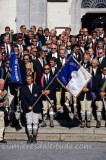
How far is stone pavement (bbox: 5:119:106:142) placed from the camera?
17391 mm

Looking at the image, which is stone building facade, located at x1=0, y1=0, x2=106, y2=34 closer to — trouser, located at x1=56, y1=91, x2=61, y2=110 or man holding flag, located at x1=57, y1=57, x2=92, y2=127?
trouser, located at x1=56, y1=91, x2=61, y2=110

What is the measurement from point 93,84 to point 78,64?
857 mm

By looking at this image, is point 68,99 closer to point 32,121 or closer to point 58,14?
point 32,121

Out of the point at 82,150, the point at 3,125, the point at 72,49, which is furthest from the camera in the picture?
the point at 72,49

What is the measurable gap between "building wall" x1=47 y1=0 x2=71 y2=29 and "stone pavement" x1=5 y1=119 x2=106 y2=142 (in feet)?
24.0

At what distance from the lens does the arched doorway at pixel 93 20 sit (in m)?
25.3

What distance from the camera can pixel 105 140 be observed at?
56.8 ft

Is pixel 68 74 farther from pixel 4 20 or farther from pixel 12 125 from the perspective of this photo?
pixel 4 20

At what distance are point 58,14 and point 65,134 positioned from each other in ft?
26.4

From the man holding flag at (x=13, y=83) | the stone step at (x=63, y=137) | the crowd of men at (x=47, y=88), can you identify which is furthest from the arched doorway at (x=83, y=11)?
the stone step at (x=63, y=137)

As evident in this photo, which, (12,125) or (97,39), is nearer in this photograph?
(12,125)

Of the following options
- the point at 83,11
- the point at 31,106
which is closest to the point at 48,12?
the point at 83,11

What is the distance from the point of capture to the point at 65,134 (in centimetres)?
1755

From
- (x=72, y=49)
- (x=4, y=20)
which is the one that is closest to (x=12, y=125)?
(x=72, y=49)
